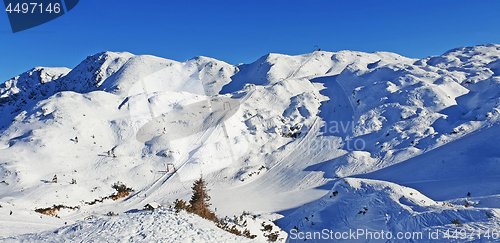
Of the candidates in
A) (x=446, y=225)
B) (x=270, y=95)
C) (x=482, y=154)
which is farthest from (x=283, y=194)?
(x=270, y=95)

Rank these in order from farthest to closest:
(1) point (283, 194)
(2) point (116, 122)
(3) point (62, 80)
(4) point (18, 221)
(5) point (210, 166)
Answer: (3) point (62, 80)
(2) point (116, 122)
(5) point (210, 166)
(1) point (283, 194)
(4) point (18, 221)

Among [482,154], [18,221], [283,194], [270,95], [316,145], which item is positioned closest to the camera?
[18,221]

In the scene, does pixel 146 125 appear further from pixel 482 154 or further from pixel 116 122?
pixel 482 154

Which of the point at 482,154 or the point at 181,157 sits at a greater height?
the point at 482,154

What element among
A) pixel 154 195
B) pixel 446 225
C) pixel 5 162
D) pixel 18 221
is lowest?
pixel 154 195

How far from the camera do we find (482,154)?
22.9m

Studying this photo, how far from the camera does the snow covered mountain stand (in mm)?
16516

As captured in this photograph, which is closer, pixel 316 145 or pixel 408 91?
pixel 316 145

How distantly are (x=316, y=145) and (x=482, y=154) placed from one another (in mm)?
15244

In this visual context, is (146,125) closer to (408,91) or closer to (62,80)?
(408,91)

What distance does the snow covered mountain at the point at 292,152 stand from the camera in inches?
650

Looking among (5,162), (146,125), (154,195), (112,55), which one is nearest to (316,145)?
(154,195)

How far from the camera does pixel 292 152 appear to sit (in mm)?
32062

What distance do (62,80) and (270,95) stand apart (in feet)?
211
